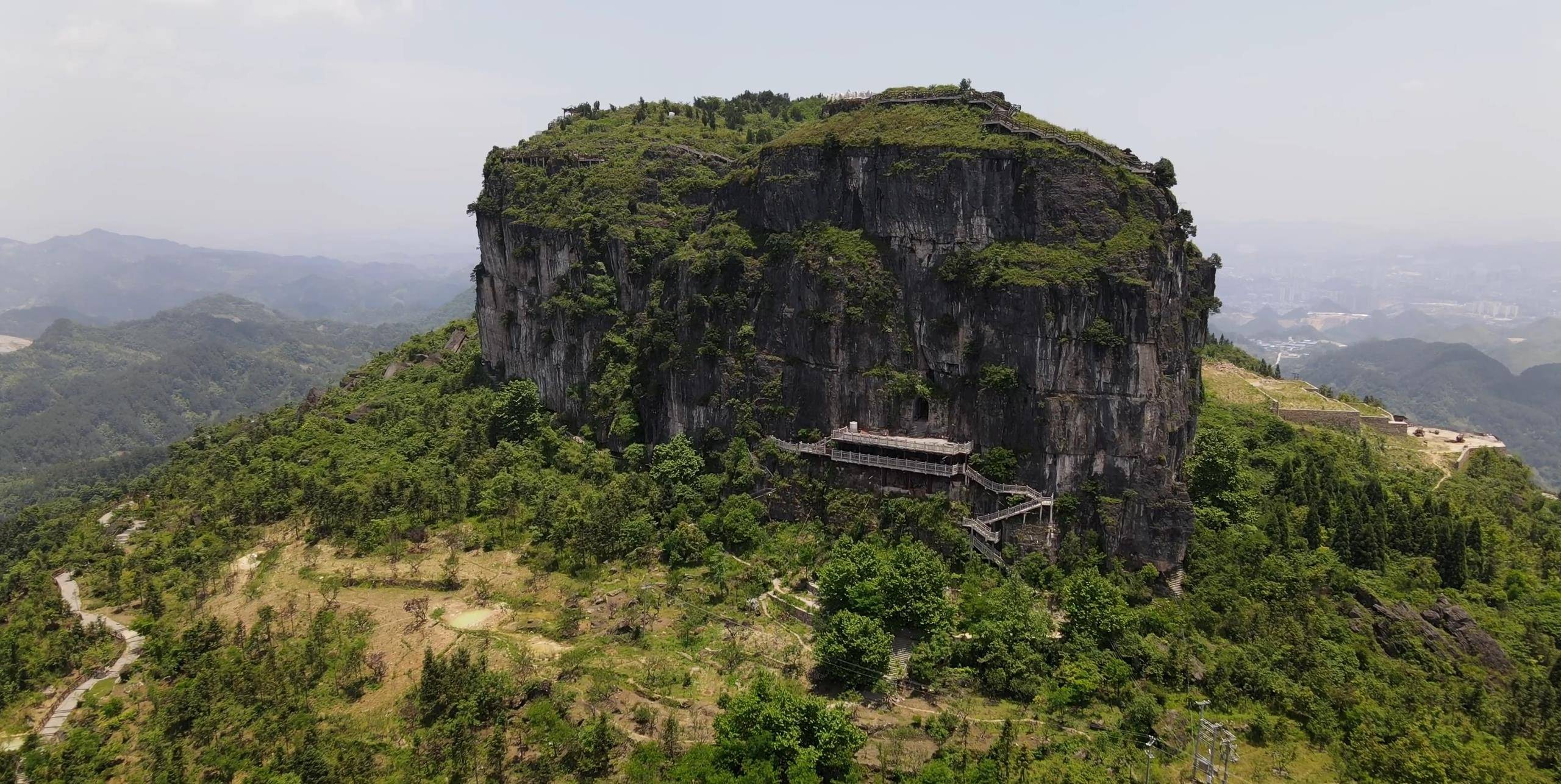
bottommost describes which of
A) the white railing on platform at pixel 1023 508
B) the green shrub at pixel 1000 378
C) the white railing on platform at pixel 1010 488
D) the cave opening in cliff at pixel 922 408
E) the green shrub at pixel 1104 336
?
the white railing on platform at pixel 1023 508

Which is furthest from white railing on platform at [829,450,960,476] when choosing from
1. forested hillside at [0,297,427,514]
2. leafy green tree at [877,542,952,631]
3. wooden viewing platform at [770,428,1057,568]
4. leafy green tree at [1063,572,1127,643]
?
forested hillside at [0,297,427,514]

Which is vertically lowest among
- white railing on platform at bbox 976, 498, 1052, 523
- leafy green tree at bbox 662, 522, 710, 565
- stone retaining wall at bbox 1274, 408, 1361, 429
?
leafy green tree at bbox 662, 522, 710, 565

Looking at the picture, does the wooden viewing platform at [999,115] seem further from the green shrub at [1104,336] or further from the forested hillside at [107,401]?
the forested hillside at [107,401]

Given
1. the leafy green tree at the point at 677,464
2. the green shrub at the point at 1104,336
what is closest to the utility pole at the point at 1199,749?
the green shrub at the point at 1104,336

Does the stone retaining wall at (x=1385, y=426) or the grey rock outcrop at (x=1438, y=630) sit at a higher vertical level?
the stone retaining wall at (x=1385, y=426)

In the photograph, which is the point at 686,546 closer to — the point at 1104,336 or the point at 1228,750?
the point at 1104,336

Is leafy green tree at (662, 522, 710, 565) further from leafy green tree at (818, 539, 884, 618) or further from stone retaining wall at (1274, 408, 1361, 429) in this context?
stone retaining wall at (1274, 408, 1361, 429)

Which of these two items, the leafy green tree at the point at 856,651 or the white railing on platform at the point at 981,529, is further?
the white railing on platform at the point at 981,529

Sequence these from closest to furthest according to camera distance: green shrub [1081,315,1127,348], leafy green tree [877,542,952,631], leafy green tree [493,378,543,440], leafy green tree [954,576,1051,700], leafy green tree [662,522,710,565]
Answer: leafy green tree [954,576,1051,700], leafy green tree [877,542,952,631], green shrub [1081,315,1127,348], leafy green tree [662,522,710,565], leafy green tree [493,378,543,440]
